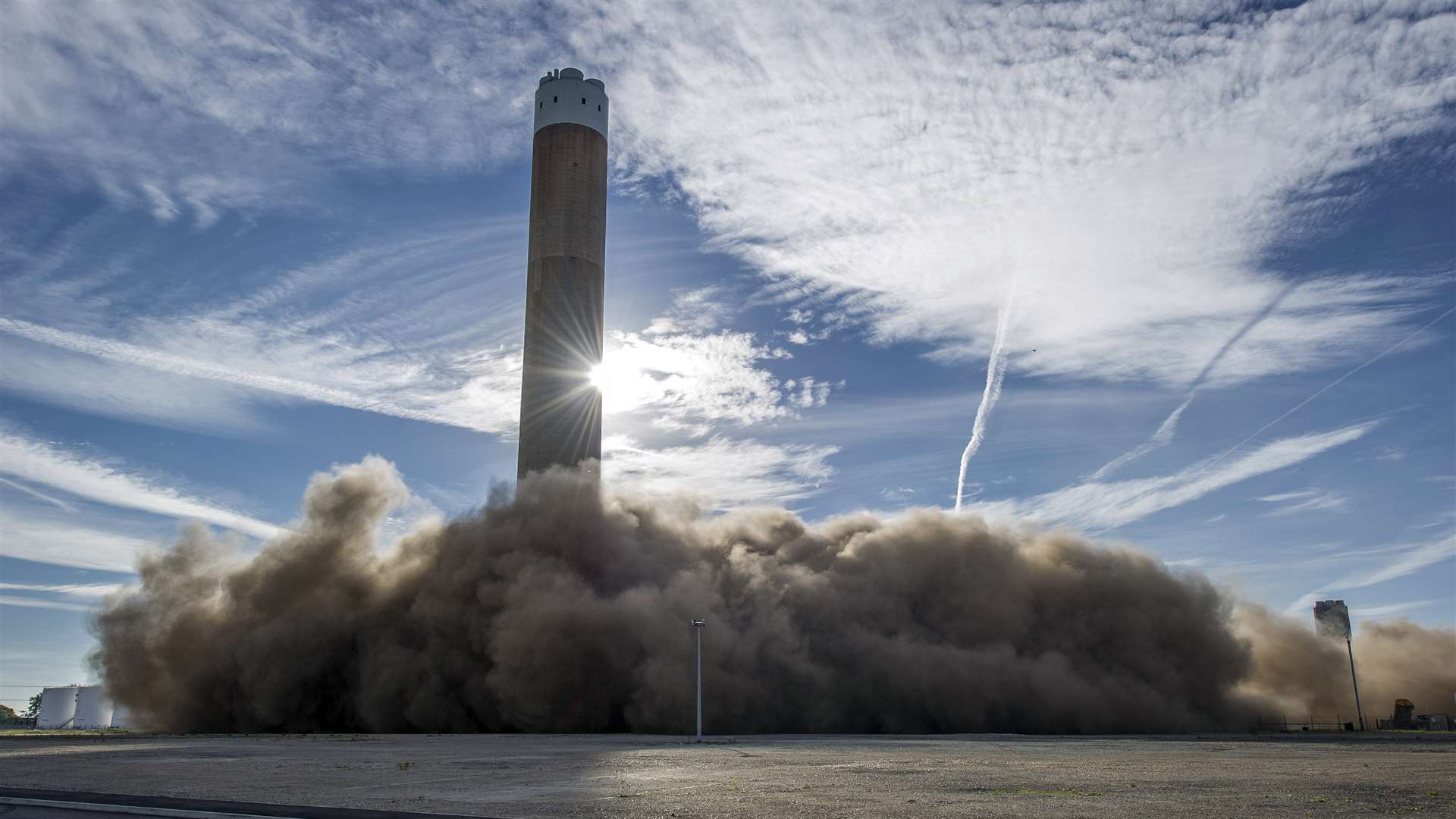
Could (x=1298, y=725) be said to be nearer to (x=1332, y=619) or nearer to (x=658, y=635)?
(x=1332, y=619)

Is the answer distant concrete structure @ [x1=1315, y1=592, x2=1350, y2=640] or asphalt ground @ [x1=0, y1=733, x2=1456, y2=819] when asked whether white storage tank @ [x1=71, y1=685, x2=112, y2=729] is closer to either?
asphalt ground @ [x1=0, y1=733, x2=1456, y2=819]

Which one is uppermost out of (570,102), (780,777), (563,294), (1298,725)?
(570,102)

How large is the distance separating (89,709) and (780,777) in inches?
5040

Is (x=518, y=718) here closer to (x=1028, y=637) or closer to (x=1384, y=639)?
(x=1028, y=637)

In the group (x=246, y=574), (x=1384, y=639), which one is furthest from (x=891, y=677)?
(x=1384, y=639)

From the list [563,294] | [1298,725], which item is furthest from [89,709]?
[1298,725]

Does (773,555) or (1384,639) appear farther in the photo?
(1384,639)

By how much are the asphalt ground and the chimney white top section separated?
44.3 metres

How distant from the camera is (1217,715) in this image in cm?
5944

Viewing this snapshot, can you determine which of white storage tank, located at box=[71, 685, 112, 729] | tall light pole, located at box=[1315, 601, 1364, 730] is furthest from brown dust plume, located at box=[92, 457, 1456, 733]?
white storage tank, located at box=[71, 685, 112, 729]

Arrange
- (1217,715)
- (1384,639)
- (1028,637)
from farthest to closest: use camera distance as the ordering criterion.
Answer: (1384,639) < (1028,637) < (1217,715)

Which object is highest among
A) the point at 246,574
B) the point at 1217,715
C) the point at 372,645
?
the point at 246,574

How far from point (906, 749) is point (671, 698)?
21402 millimetres

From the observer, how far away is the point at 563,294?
215ft
